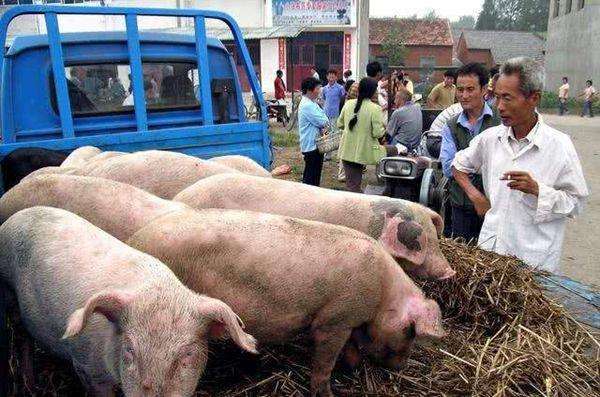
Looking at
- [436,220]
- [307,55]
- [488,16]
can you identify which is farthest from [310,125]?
[488,16]

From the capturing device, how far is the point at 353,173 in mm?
8359

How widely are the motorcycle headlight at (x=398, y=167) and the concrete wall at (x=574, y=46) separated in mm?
30161

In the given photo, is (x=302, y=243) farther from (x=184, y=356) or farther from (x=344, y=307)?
(x=184, y=356)

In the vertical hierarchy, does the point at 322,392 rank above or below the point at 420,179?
below

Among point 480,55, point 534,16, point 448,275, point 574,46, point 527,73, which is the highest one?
point 534,16

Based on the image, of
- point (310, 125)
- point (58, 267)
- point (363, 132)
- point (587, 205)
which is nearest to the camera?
point (58, 267)

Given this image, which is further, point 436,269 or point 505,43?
point 505,43

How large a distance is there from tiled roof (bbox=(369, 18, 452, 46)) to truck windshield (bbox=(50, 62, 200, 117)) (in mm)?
45519

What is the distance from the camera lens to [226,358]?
2.74 m

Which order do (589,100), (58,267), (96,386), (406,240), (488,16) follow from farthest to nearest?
(488,16)
(589,100)
(406,240)
(58,267)
(96,386)

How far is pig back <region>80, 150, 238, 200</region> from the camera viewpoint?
375cm

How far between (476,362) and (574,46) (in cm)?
3856

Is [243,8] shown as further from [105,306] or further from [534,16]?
[534,16]

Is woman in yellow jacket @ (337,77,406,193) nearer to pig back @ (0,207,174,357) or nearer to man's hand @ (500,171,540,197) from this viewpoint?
man's hand @ (500,171,540,197)
